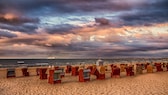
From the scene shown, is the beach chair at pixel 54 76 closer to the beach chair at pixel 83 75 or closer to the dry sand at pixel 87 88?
the dry sand at pixel 87 88

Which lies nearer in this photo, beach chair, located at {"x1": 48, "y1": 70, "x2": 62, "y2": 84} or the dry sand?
the dry sand

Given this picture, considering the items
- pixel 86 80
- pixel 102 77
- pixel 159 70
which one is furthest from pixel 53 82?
pixel 159 70

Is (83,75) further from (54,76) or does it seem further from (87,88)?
(87,88)

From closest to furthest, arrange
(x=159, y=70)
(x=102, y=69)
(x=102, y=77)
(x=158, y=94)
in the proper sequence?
(x=158, y=94) < (x=102, y=77) < (x=102, y=69) < (x=159, y=70)

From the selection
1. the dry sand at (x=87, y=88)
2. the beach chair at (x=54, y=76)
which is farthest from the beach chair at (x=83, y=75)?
the beach chair at (x=54, y=76)

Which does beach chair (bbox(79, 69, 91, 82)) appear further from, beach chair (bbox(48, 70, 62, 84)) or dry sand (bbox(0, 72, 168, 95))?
beach chair (bbox(48, 70, 62, 84))

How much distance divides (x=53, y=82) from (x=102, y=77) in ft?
11.4

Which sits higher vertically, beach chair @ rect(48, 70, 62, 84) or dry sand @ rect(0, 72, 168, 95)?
→ beach chair @ rect(48, 70, 62, 84)

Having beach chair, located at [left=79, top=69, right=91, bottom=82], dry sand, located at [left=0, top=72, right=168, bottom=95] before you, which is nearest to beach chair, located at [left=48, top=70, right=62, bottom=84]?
dry sand, located at [left=0, top=72, right=168, bottom=95]

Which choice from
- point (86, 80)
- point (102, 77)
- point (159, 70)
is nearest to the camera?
point (86, 80)

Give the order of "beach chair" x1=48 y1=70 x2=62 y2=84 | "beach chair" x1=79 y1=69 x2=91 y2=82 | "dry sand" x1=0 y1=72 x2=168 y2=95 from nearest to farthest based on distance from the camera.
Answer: "dry sand" x1=0 y1=72 x2=168 y2=95 → "beach chair" x1=48 y1=70 x2=62 y2=84 → "beach chair" x1=79 y1=69 x2=91 y2=82

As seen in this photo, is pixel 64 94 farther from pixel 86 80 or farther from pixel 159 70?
pixel 159 70

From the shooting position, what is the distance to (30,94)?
8953 mm

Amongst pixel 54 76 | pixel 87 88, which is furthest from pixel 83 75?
pixel 87 88
